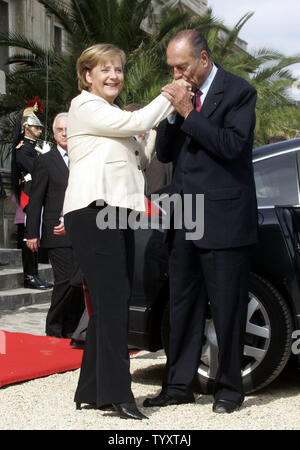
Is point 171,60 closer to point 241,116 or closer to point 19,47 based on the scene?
point 241,116

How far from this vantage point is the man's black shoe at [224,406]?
14.6 feet

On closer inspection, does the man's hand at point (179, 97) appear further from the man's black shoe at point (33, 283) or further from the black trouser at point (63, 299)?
the man's black shoe at point (33, 283)

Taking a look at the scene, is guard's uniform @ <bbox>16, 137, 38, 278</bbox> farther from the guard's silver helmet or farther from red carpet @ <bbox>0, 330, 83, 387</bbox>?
red carpet @ <bbox>0, 330, 83, 387</bbox>

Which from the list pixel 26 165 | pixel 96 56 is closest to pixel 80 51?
pixel 26 165

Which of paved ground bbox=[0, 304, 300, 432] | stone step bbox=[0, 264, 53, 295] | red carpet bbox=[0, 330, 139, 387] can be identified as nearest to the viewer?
paved ground bbox=[0, 304, 300, 432]

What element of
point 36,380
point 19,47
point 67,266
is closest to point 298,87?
point 19,47

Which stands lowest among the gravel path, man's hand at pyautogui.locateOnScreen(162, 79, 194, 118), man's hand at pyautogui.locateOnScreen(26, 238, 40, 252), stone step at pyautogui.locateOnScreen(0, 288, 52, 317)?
the gravel path

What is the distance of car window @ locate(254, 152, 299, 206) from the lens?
4.96 m

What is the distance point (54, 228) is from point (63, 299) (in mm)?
612

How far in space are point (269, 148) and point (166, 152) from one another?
2.70 feet

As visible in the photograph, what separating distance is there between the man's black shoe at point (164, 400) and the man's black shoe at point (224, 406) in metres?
0.24

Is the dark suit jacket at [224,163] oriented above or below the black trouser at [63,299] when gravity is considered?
above

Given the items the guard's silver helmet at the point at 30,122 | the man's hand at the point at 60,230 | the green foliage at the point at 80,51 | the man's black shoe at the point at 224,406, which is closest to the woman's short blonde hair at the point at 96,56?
the man's black shoe at the point at 224,406

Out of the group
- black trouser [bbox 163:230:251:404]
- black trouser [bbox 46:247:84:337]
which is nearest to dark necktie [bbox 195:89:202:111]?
black trouser [bbox 163:230:251:404]
